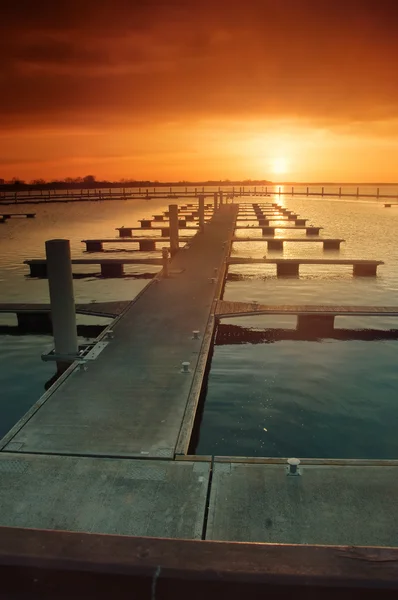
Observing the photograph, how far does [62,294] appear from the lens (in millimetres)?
9602

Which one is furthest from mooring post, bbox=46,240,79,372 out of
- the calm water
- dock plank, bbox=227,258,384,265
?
dock plank, bbox=227,258,384,265

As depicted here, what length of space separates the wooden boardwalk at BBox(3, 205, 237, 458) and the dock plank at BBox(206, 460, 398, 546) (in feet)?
3.85

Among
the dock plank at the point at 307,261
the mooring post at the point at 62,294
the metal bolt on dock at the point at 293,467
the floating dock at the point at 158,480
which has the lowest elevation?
the dock plank at the point at 307,261

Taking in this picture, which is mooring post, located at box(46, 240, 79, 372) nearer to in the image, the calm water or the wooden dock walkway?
the wooden dock walkway

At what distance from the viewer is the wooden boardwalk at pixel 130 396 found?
21.0 ft

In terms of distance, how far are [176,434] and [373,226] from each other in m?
50.2

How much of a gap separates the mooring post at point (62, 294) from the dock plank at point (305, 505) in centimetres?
515

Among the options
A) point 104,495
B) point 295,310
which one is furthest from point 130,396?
point 295,310

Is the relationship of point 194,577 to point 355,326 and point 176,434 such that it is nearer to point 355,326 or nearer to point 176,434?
point 176,434

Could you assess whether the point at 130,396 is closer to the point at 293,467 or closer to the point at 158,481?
the point at 158,481

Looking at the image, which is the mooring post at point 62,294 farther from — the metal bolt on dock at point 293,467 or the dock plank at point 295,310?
the metal bolt on dock at point 293,467

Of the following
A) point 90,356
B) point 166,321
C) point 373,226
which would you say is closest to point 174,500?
point 90,356

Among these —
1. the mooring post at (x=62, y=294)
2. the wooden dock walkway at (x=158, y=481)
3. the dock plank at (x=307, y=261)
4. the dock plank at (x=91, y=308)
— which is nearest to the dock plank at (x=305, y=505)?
the wooden dock walkway at (x=158, y=481)

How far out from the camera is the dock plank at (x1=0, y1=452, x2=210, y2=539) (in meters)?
4.73
